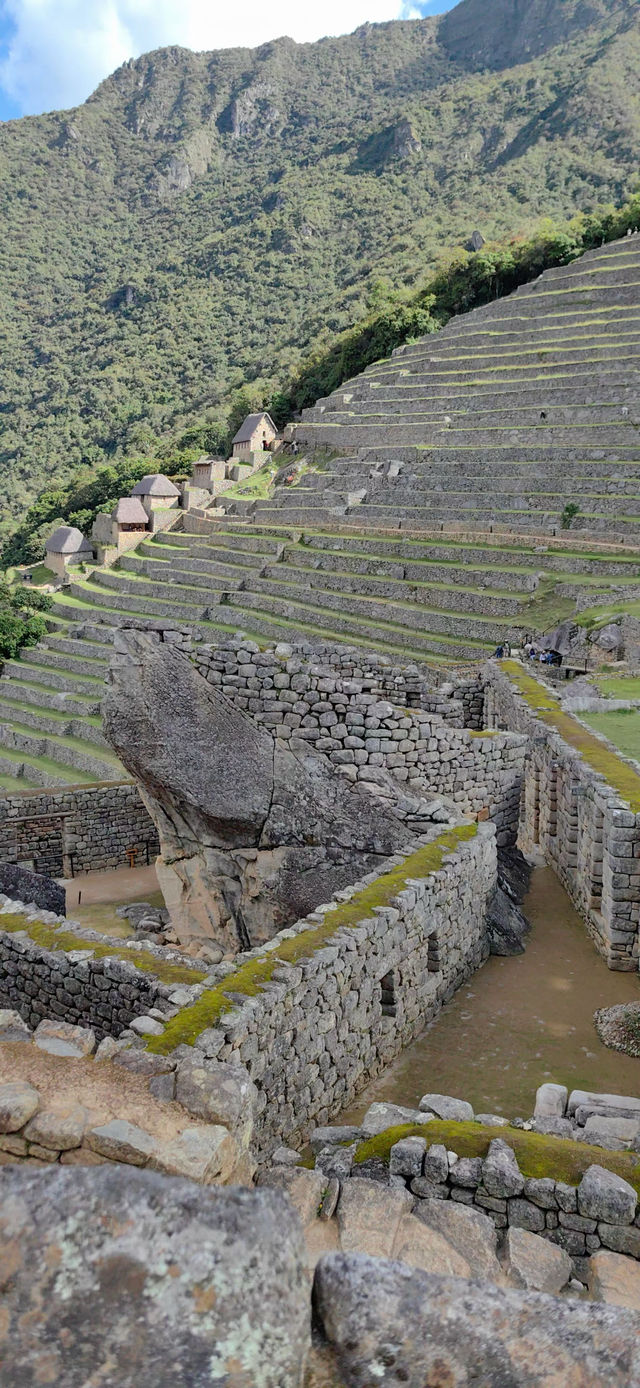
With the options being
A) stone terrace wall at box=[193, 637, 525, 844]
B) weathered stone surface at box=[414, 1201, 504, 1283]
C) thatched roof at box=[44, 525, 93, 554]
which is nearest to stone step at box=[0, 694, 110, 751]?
stone terrace wall at box=[193, 637, 525, 844]

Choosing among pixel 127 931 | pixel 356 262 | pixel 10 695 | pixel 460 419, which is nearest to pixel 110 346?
pixel 356 262

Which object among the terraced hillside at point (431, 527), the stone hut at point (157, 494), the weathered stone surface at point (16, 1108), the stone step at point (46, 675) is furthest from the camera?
the stone hut at point (157, 494)

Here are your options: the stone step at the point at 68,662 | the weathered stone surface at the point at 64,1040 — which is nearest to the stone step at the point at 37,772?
the stone step at the point at 68,662

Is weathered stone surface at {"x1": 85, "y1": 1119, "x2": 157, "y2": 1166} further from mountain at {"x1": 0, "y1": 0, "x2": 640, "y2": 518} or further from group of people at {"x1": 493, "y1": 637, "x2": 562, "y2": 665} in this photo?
mountain at {"x1": 0, "y1": 0, "x2": 640, "y2": 518}

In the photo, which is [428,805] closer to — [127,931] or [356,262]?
[127,931]

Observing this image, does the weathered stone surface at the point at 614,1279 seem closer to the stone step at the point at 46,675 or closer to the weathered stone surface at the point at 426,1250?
the weathered stone surface at the point at 426,1250
